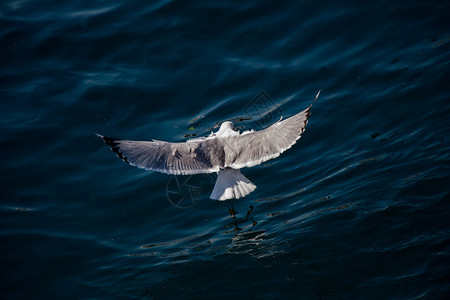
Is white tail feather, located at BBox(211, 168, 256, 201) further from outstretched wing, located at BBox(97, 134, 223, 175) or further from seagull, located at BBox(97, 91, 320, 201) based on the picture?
outstretched wing, located at BBox(97, 134, 223, 175)

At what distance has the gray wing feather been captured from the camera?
6.70 metres

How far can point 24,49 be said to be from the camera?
1107cm

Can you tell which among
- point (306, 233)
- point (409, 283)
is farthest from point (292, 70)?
point (409, 283)

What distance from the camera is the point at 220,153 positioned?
22.6 ft

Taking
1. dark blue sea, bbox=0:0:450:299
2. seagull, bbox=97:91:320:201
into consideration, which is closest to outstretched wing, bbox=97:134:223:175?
seagull, bbox=97:91:320:201

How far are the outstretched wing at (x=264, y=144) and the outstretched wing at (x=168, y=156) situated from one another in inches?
9.9

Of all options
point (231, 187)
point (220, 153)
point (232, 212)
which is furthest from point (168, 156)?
point (232, 212)

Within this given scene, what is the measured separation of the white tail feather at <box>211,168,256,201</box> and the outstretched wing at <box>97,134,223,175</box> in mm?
207

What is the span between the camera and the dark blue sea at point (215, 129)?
5750 millimetres

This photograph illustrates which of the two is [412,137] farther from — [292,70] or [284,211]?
[292,70]

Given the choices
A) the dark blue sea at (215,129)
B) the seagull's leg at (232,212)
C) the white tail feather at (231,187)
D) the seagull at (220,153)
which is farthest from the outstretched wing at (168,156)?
the dark blue sea at (215,129)

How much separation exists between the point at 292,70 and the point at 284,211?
3940 mm

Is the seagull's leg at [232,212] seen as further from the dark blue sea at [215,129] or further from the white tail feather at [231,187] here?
the white tail feather at [231,187]

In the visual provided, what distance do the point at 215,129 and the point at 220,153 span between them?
2030mm
